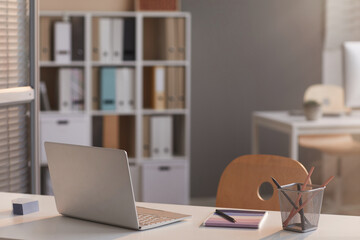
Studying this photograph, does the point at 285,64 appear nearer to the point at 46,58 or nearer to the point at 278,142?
the point at 278,142

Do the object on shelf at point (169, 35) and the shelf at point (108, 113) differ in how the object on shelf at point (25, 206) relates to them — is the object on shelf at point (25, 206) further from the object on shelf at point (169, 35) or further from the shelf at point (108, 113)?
the object on shelf at point (169, 35)

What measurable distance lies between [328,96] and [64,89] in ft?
6.76

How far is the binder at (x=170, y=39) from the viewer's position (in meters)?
4.34

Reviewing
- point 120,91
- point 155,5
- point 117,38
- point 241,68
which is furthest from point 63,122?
point 241,68

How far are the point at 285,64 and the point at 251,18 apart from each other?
48cm

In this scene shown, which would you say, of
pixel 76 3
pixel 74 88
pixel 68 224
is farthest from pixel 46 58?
pixel 68 224

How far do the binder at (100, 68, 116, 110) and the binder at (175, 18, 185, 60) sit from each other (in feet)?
1.60

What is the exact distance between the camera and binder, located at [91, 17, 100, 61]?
4250 millimetres

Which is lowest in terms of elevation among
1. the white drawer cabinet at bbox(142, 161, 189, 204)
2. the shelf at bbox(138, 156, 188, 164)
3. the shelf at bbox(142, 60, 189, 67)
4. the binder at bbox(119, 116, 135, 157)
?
the white drawer cabinet at bbox(142, 161, 189, 204)

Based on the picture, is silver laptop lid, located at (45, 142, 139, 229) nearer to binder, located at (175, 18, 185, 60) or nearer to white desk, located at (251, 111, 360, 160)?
white desk, located at (251, 111, 360, 160)

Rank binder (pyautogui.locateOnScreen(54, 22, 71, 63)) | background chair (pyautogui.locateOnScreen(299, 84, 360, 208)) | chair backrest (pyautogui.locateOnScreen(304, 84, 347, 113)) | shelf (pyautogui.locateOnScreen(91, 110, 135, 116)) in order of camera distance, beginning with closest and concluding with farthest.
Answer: binder (pyautogui.locateOnScreen(54, 22, 71, 63)) → shelf (pyautogui.locateOnScreen(91, 110, 135, 116)) → background chair (pyautogui.locateOnScreen(299, 84, 360, 208)) → chair backrest (pyautogui.locateOnScreen(304, 84, 347, 113))

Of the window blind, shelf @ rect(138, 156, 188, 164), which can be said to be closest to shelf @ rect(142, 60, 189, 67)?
shelf @ rect(138, 156, 188, 164)

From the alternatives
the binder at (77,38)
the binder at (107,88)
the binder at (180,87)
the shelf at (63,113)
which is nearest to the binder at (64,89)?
the shelf at (63,113)

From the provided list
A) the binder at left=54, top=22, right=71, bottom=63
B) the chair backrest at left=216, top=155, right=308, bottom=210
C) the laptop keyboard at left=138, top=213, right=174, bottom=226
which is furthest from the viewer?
the binder at left=54, top=22, right=71, bottom=63
